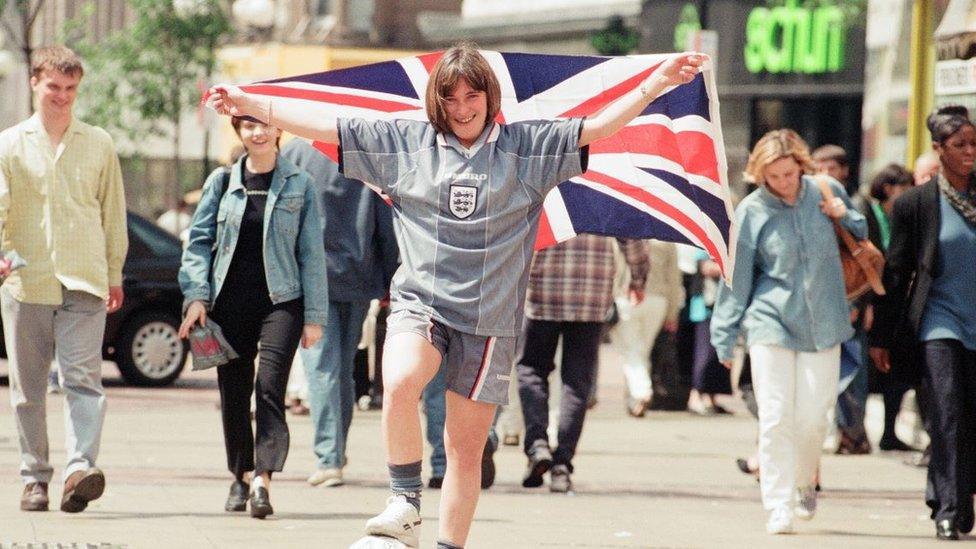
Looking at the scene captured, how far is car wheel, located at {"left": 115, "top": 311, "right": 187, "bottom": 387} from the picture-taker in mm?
16453

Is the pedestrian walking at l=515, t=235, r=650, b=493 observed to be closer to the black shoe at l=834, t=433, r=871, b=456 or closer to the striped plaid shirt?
the striped plaid shirt

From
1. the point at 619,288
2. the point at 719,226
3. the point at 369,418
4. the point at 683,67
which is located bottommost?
the point at 369,418

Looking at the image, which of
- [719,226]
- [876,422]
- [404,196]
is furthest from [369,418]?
[404,196]

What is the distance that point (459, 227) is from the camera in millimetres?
6359

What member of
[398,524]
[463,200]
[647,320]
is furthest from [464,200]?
[647,320]

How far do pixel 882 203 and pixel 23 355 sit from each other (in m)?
6.38

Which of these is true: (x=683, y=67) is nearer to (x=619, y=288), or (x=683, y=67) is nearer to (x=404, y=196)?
(x=404, y=196)

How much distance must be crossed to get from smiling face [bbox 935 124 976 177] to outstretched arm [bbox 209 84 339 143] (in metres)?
3.36

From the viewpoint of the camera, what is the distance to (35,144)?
8.51 m

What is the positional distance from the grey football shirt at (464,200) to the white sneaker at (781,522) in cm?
259

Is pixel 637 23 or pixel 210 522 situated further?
pixel 637 23

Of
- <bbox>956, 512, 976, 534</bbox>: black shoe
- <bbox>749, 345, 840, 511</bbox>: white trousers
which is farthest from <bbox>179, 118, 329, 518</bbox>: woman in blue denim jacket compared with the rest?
<bbox>956, 512, 976, 534</bbox>: black shoe

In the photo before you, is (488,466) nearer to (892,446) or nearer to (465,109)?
(465,109)

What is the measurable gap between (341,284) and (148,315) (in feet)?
22.6
